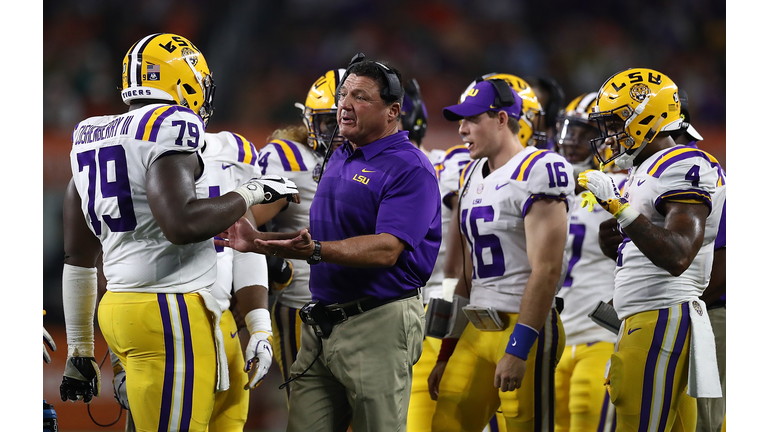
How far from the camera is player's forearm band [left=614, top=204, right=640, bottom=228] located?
2.92 m

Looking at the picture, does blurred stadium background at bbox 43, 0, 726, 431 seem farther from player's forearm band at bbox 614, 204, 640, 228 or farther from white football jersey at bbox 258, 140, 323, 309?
player's forearm band at bbox 614, 204, 640, 228

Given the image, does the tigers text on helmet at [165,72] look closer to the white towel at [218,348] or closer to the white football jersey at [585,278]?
the white towel at [218,348]

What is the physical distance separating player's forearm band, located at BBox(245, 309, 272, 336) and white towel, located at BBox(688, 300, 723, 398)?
172cm

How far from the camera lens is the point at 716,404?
387 cm

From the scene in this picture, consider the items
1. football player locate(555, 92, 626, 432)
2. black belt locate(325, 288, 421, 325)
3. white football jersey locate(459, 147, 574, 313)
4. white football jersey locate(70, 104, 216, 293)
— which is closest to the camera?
white football jersey locate(70, 104, 216, 293)

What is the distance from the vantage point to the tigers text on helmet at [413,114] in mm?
5203

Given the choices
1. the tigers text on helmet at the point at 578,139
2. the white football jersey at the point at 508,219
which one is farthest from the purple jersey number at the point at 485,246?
the tigers text on helmet at the point at 578,139

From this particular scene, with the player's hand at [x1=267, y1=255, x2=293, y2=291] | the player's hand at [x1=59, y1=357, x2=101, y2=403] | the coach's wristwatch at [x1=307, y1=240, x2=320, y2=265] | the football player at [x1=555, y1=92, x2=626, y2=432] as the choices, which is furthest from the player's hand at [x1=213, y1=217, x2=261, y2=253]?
the football player at [x1=555, y1=92, x2=626, y2=432]

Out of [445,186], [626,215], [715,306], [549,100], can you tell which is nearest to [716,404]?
[715,306]

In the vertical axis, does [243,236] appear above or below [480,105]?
below

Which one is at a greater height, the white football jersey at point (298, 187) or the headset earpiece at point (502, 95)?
the headset earpiece at point (502, 95)

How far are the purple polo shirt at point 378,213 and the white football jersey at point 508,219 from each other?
0.82m

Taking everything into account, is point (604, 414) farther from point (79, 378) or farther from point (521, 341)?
point (79, 378)

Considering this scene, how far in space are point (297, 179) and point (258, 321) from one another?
43.6 inches
